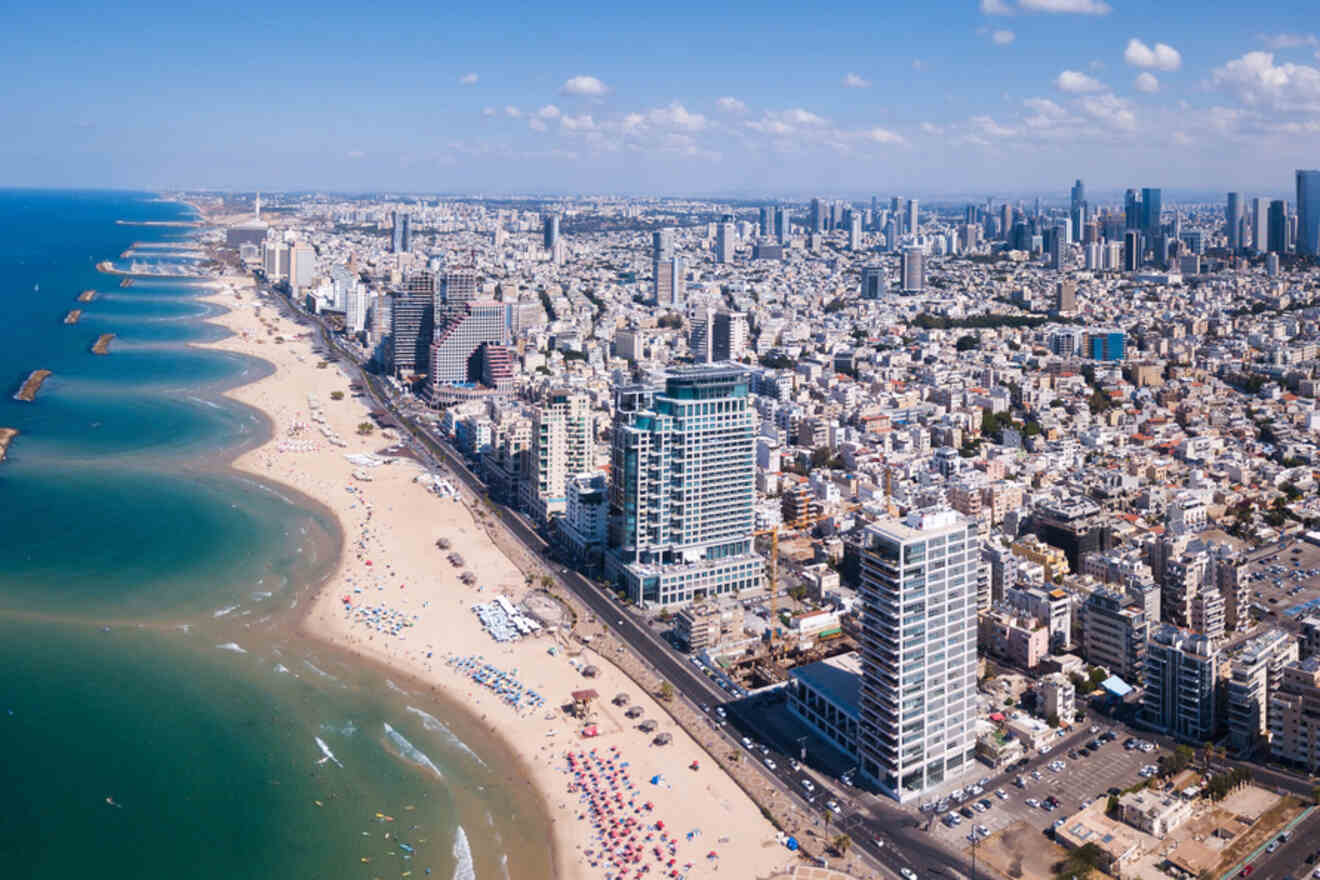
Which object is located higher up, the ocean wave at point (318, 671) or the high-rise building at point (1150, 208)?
the high-rise building at point (1150, 208)

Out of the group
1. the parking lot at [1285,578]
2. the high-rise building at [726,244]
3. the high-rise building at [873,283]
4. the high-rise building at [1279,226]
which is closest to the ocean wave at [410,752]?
the parking lot at [1285,578]

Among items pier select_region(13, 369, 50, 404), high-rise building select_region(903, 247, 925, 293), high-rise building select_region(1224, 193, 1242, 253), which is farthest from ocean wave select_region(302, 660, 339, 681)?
high-rise building select_region(1224, 193, 1242, 253)

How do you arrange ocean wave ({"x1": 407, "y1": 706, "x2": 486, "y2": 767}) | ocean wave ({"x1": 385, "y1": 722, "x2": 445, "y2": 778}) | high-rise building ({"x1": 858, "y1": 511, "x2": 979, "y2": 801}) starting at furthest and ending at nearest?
ocean wave ({"x1": 407, "y1": 706, "x2": 486, "y2": 767})
ocean wave ({"x1": 385, "y1": 722, "x2": 445, "y2": 778})
high-rise building ({"x1": 858, "y1": 511, "x2": 979, "y2": 801})

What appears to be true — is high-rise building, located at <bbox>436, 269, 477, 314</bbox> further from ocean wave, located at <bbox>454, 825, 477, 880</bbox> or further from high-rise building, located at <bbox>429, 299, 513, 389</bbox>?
ocean wave, located at <bbox>454, 825, 477, 880</bbox>

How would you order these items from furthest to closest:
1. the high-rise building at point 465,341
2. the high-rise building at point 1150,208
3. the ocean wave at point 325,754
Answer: the high-rise building at point 1150,208, the high-rise building at point 465,341, the ocean wave at point 325,754

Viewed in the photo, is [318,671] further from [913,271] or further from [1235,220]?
[1235,220]

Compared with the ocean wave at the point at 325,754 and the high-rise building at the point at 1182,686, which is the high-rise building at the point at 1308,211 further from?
the ocean wave at the point at 325,754
